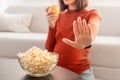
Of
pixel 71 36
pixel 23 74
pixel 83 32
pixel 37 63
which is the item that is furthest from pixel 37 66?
pixel 71 36

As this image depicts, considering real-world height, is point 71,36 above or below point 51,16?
below

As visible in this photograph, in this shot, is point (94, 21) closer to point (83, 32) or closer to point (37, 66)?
point (83, 32)

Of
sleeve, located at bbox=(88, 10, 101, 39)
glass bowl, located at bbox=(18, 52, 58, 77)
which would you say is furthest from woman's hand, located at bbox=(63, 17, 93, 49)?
glass bowl, located at bbox=(18, 52, 58, 77)

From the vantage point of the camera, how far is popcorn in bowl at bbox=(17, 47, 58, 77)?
117 centimetres

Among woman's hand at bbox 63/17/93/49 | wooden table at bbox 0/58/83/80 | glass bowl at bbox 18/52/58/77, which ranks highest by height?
woman's hand at bbox 63/17/93/49

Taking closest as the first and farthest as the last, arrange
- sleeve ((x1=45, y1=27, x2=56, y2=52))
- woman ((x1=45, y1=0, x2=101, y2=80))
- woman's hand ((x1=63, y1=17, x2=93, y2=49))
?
woman's hand ((x1=63, y1=17, x2=93, y2=49)) < woman ((x1=45, y1=0, x2=101, y2=80)) < sleeve ((x1=45, y1=27, x2=56, y2=52))

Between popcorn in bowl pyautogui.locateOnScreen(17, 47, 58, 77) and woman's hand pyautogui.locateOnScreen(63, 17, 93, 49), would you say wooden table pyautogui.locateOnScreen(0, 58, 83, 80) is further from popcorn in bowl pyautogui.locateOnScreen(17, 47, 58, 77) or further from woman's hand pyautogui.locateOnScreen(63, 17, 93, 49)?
woman's hand pyautogui.locateOnScreen(63, 17, 93, 49)

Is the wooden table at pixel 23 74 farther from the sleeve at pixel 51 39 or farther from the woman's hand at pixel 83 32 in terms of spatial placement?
the sleeve at pixel 51 39

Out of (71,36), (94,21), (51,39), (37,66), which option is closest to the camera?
(37,66)

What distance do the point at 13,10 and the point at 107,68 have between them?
1.35 m

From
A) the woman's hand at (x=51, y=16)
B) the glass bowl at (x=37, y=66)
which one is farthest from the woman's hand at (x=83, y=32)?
the woman's hand at (x=51, y=16)

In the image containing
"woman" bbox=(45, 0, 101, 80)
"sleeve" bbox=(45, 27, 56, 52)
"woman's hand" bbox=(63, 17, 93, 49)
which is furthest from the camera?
"sleeve" bbox=(45, 27, 56, 52)

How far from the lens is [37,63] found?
3.84 ft

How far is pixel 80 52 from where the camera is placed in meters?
1.48
